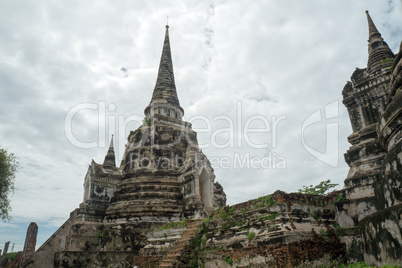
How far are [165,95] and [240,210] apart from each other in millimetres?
14666

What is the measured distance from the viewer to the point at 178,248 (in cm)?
946

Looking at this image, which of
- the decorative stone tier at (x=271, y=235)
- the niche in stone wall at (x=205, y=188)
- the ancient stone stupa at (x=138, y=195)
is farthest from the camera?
the niche in stone wall at (x=205, y=188)

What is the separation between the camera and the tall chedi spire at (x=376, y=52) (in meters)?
9.49

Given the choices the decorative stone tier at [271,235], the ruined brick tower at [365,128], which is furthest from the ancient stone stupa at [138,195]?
the ruined brick tower at [365,128]

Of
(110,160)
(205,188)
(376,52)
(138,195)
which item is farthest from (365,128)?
(110,160)

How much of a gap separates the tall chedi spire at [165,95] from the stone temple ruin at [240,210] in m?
1.99

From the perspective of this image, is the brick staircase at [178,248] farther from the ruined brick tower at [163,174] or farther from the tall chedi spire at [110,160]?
the tall chedi spire at [110,160]

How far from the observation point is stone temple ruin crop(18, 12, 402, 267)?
17.7 feet

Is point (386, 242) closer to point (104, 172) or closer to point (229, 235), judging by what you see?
point (229, 235)

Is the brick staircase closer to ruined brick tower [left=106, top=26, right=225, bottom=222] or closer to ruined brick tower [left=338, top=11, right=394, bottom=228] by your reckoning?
ruined brick tower [left=106, top=26, right=225, bottom=222]

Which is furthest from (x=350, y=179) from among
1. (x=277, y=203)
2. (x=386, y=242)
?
(x=386, y=242)

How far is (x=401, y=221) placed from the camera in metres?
4.05

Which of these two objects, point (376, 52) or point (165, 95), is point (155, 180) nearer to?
point (165, 95)

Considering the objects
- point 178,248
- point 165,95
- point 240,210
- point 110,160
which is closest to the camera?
point 240,210
